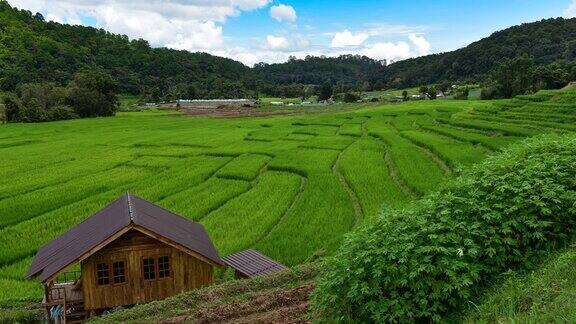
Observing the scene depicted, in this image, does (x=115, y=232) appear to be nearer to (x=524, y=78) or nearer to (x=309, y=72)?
(x=524, y=78)

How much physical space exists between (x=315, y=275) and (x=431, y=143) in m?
23.1

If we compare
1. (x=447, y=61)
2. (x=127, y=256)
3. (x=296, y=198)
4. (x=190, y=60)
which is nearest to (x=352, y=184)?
(x=296, y=198)

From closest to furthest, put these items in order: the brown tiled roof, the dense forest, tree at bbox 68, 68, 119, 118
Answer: the brown tiled roof
tree at bbox 68, 68, 119, 118
the dense forest

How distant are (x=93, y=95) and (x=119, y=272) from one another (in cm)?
6515

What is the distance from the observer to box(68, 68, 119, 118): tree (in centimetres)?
7106

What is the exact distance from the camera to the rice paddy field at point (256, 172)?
56.4 ft

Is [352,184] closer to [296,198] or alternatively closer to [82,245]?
[296,198]

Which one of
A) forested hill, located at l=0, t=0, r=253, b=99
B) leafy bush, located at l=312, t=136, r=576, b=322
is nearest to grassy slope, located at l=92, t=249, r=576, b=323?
leafy bush, located at l=312, t=136, r=576, b=322

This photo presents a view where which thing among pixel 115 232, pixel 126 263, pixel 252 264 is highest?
pixel 115 232

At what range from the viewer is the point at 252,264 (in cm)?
1329

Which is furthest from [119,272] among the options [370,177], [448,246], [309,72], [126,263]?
[309,72]

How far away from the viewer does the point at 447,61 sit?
122125 millimetres

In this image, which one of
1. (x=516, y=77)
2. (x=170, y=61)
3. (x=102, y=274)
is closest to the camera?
(x=102, y=274)

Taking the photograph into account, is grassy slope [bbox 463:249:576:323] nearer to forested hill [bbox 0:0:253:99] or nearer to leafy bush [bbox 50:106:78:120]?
leafy bush [bbox 50:106:78:120]
